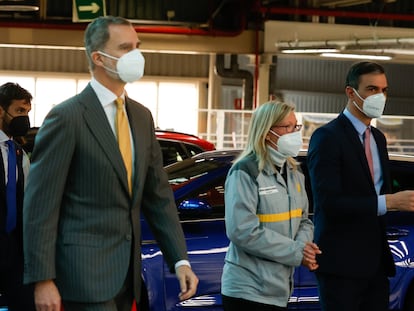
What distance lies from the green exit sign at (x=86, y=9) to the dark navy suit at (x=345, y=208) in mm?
13577

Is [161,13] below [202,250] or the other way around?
the other way around

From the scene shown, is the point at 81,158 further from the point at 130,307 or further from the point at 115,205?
the point at 130,307

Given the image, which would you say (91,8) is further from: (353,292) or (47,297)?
(47,297)

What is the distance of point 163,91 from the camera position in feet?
106

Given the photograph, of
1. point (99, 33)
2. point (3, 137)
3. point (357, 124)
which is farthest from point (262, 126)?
point (3, 137)

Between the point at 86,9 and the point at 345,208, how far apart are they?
550 inches

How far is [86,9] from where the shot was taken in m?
18.4

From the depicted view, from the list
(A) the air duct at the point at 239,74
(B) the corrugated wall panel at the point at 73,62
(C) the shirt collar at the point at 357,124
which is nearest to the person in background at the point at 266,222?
(C) the shirt collar at the point at 357,124

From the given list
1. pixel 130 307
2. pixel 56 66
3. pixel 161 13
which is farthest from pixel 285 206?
pixel 56 66

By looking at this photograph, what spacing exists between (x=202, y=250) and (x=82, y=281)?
154 inches

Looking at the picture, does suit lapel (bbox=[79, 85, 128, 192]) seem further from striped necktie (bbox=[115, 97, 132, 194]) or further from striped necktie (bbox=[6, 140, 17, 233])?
striped necktie (bbox=[6, 140, 17, 233])

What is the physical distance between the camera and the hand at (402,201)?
489 centimetres

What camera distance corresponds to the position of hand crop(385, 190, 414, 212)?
192 inches

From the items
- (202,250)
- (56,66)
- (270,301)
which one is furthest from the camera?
(56,66)
